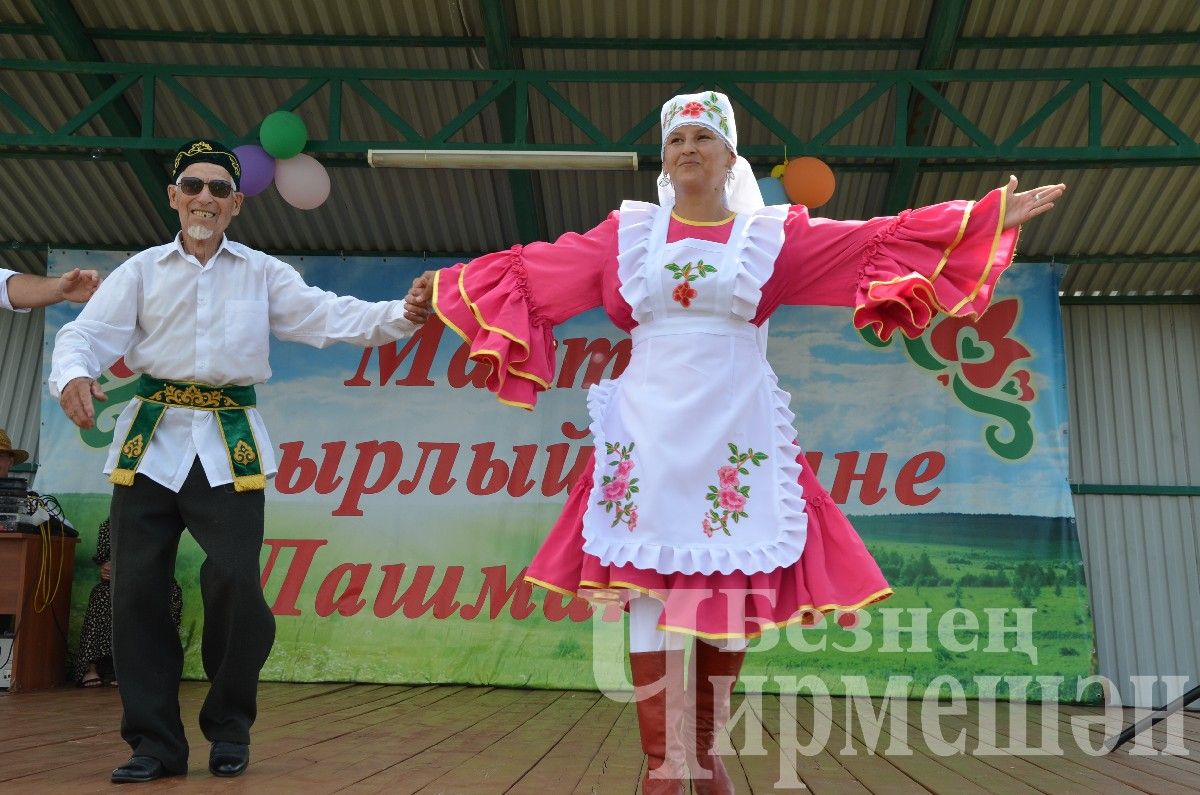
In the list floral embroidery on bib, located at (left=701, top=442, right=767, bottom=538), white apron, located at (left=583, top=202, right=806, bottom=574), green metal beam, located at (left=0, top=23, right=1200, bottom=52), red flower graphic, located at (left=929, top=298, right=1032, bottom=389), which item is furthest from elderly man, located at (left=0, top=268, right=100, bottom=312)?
red flower graphic, located at (left=929, top=298, right=1032, bottom=389)

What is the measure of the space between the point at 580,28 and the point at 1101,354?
363cm

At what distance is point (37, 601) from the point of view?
5.70 metres

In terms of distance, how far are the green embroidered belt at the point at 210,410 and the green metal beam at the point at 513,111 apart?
8.31 ft

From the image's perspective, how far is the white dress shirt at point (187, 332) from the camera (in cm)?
283

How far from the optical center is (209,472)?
2.82 meters

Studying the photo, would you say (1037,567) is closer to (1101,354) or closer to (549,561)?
(1101,354)

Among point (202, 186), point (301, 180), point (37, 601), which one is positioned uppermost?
point (301, 180)

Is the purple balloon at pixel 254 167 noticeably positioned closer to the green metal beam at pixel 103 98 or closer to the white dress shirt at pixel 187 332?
the green metal beam at pixel 103 98

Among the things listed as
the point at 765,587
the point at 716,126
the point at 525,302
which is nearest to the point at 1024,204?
the point at 716,126

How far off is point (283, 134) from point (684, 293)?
324 cm

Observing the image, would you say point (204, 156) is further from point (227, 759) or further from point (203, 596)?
point (227, 759)

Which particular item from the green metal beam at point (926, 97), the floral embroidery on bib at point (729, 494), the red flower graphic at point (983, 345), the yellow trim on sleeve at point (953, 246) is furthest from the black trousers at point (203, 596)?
the red flower graphic at point (983, 345)

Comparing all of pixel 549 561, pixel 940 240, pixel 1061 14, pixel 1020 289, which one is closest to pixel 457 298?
pixel 549 561

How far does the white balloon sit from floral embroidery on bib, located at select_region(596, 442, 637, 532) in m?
3.29
